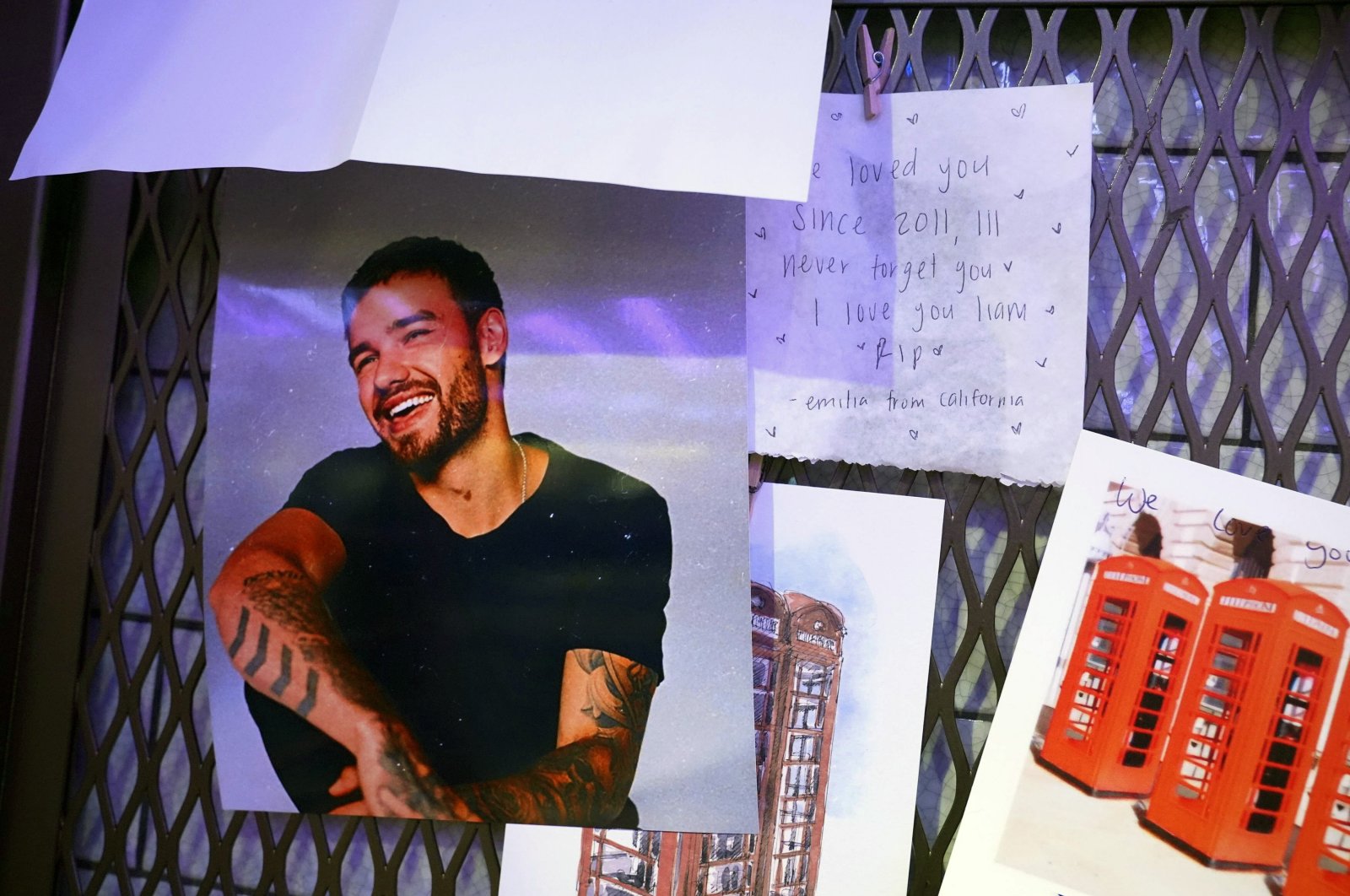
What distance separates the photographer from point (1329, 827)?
59cm

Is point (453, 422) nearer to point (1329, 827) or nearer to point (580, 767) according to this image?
point (580, 767)

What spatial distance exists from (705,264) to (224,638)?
1.35 feet

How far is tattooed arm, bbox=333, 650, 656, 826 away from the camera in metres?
0.64

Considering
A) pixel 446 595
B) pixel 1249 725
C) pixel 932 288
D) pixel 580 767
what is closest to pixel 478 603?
pixel 446 595

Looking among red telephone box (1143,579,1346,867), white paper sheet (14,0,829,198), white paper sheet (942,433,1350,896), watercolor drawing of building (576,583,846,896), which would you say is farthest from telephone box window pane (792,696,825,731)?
white paper sheet (14,0,829,198)

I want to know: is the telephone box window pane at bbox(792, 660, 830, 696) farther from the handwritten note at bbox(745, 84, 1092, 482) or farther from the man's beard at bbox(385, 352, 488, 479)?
the man's beard at bbox(385, 352, 488, 479)

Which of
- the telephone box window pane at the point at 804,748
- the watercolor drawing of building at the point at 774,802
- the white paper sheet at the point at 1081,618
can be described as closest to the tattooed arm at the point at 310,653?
the watercolor drawing of building at the point at 774,802

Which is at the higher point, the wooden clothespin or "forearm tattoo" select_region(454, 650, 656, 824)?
the wooden clothespin

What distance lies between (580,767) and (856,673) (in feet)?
0.62

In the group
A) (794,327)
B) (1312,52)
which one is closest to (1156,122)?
(1312,52)

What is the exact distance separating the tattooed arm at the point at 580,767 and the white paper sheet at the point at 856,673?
18 millimetres

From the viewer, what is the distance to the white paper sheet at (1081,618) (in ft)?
1.99

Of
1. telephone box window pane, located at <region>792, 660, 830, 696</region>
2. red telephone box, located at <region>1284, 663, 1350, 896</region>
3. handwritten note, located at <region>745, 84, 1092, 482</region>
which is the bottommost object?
red telephone box, located at <region>1284, 663, 1350, 896</region>

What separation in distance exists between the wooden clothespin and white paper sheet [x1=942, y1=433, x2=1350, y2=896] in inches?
10.0
